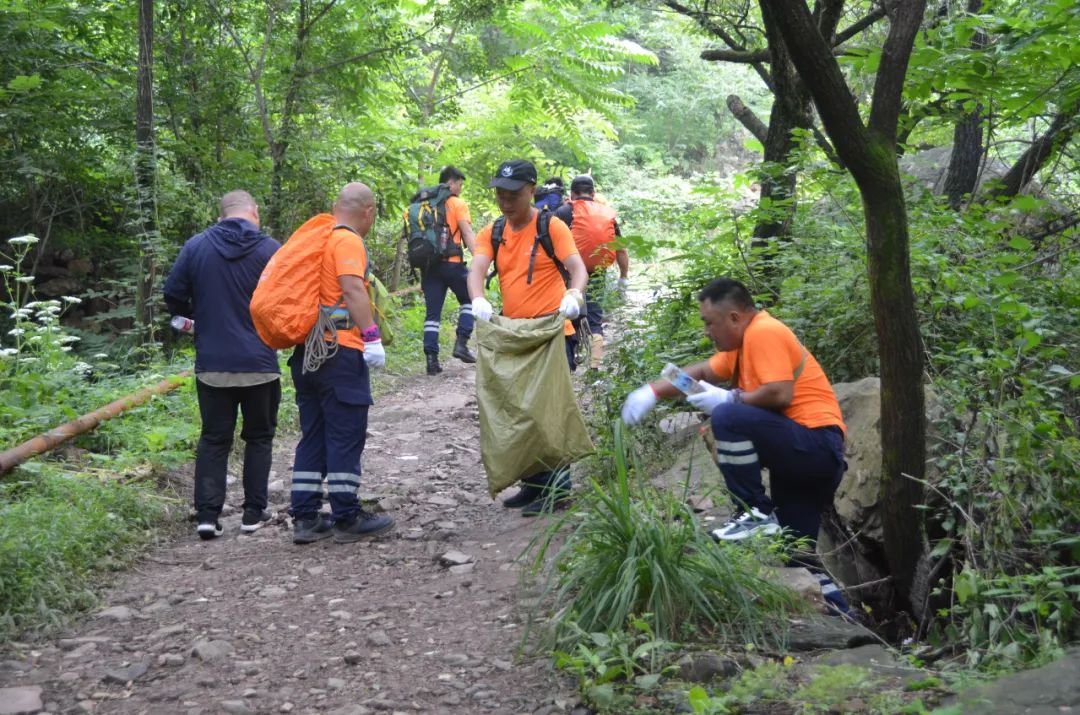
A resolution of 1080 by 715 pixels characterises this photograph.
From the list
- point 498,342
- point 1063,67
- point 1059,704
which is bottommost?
point 1059,704

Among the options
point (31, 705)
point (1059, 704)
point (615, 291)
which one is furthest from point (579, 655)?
point (615, 291)

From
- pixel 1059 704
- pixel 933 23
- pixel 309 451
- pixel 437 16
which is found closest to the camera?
pixel 1059 704

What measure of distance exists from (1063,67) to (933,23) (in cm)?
206

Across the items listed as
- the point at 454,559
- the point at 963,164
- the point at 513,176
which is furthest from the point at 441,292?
the point at 454,559

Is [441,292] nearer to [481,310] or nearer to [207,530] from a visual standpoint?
[481,310]

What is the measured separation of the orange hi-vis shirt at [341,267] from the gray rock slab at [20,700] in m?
2.40

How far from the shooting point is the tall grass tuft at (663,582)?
364 cm

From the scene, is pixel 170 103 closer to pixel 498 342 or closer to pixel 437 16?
pixel 437 16

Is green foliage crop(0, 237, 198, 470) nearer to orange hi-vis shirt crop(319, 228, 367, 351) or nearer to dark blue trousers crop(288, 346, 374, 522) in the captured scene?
dark blue trousers crop(288, 346, 374, 522)

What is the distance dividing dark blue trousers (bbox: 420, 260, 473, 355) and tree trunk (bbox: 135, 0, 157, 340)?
280 cm

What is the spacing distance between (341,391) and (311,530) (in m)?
0.88

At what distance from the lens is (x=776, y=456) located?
15.1ft

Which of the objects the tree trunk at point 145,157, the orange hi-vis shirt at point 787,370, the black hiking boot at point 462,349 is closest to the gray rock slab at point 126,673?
the orange hi-vis shirt at point 787,370

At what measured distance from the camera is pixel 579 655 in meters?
3.53
